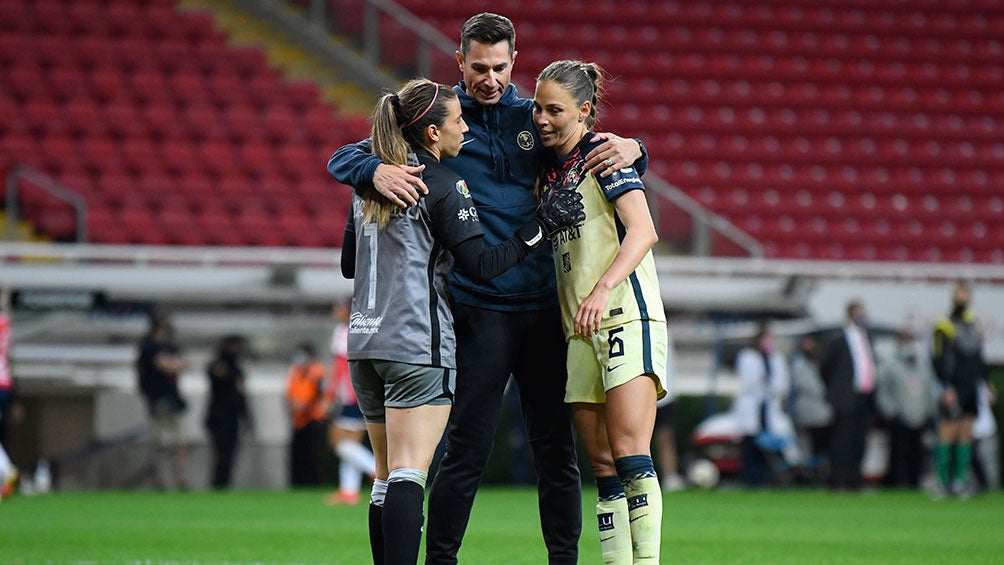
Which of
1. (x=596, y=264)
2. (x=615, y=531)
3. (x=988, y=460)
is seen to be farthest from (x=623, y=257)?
(x=988, y=460)

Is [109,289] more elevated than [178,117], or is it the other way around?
[178,117]

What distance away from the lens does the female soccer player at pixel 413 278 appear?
487 centimetres

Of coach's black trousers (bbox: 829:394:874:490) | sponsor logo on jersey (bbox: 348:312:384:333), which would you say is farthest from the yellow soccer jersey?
coach's black trousers (bbox: 829:394:874:490)

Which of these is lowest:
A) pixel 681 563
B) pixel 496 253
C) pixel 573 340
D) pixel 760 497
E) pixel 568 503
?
pixel 760 497

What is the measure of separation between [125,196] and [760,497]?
26.0 feet

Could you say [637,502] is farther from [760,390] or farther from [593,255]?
[760,390]

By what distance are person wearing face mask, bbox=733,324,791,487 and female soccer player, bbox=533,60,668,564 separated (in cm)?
1050

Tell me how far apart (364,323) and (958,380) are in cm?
1077

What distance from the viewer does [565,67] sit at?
5.34m

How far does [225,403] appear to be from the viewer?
1559cm

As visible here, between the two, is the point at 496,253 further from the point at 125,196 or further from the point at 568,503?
the point at 125,196

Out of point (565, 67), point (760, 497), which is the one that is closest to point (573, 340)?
point (565, 67)

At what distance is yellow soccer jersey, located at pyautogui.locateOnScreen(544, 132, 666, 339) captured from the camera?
17.4 ft

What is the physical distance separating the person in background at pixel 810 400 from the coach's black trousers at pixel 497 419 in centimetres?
1066
